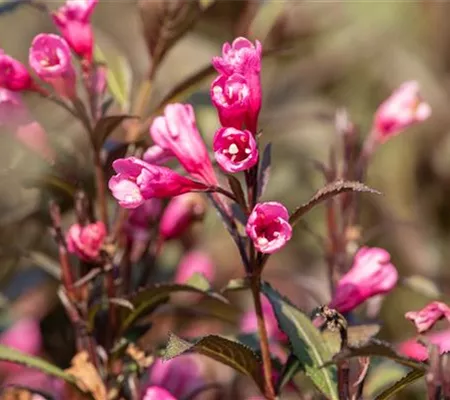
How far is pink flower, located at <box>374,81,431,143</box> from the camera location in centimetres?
176

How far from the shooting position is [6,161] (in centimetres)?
156

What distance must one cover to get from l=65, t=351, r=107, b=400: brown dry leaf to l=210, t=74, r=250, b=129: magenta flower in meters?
0.44

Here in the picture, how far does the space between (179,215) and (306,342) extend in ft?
1.42

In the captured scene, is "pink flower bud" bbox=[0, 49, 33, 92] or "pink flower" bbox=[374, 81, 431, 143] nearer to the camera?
"pink flower bud" bbox=[0, 49, 33, 92]

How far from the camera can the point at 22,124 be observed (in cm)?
152

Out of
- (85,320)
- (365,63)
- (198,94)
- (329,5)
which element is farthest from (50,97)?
(365,63)

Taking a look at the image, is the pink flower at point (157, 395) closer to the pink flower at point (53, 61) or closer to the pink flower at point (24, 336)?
the pink flower at point (53, 61)

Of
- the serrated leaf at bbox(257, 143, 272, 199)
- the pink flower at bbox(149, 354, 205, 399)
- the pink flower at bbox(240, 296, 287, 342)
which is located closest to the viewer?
the serrated leaf at bbox(257, 143, 272, 199)

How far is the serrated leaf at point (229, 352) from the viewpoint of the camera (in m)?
1.16

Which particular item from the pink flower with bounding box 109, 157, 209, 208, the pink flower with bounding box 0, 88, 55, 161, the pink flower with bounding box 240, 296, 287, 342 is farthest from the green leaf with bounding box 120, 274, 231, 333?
the pink flower with bounding box 240, 296, 287, 342

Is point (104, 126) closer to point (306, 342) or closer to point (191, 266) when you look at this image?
point (306, 342)

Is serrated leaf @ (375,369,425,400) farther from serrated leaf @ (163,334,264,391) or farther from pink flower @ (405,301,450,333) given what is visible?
serrated leaf @ (163,334,264,391)

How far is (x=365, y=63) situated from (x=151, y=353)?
2567 millimetres

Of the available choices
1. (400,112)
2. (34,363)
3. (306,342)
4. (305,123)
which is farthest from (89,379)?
(305,123)
